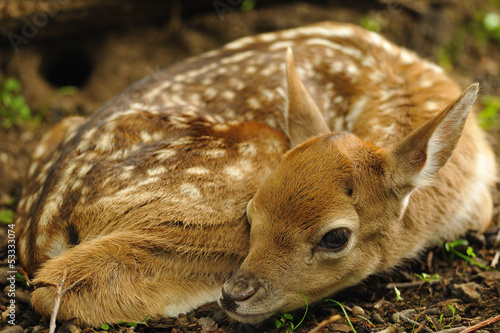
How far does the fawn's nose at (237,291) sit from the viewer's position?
2977 mm

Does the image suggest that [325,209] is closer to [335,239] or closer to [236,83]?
[335,239]

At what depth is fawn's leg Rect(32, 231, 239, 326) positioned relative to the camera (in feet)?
10.5

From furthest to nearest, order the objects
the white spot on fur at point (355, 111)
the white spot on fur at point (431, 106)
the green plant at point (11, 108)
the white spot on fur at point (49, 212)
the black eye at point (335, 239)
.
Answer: the green plant at point (11, 108)
the white spot on fur at point (355, 111)
the white spot on fur at point (431, 106)
the white spot on fur at point (49, 212)
the black eye at point (335, 239)

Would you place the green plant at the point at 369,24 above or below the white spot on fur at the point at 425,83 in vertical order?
above

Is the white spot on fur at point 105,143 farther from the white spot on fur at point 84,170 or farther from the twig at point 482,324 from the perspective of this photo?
the twig at point 482,324

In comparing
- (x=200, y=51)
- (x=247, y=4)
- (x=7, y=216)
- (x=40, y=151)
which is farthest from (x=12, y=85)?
(x=247, y=4)

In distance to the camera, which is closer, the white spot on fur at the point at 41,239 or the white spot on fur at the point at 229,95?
the white spot on fur at the point at 41,239

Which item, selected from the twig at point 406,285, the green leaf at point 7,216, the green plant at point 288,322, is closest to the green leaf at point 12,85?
the green leaf at point 7,216

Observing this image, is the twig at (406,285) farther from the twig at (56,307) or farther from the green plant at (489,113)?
the green plant at (489,113)

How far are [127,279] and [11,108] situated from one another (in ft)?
10.7

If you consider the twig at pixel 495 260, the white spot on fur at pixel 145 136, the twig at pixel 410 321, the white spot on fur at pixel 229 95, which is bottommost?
the twig at pixel 410 321

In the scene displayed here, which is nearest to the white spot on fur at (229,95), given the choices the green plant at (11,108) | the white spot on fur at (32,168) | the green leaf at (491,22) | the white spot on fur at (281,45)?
the white spot on fur at (281,45)

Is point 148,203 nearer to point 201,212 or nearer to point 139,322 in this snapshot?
point 201,212

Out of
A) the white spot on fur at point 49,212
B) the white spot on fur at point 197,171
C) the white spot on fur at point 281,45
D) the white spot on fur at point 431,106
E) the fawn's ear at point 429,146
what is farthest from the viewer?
the white spot on fur at point 281,45
